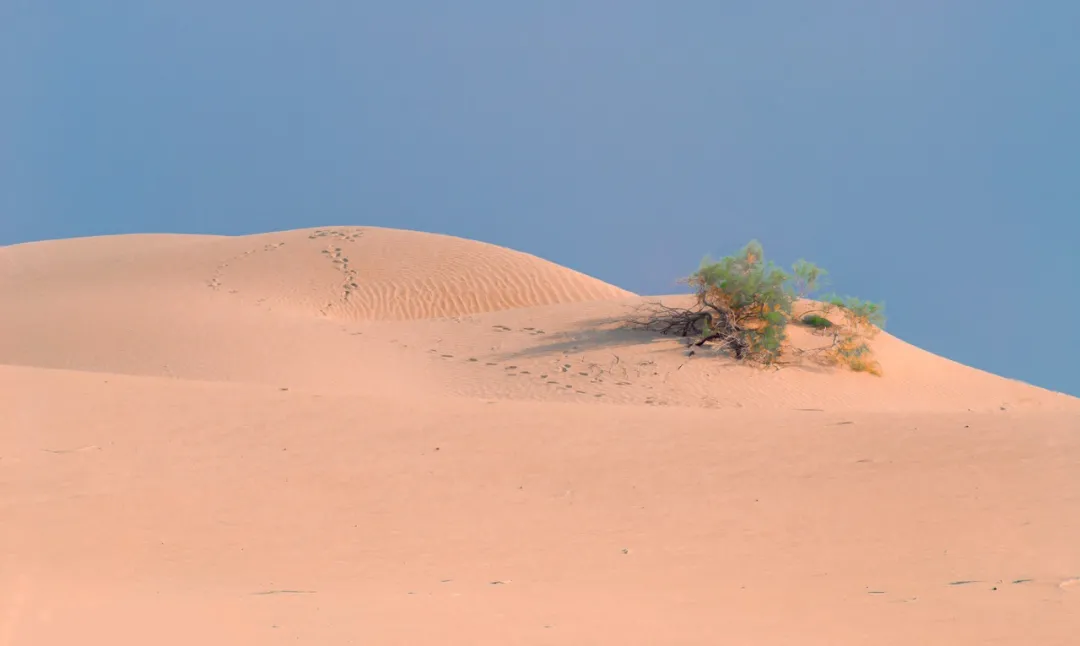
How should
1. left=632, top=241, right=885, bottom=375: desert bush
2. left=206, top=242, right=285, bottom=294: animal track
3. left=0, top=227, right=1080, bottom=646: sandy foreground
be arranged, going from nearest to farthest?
left=0, top=227, right=1080, bottom=646: sandy foreground
left=632, top=241, right=885, bottom=375: desert bush
left=206, top=242, right=285, bottom=294: animal track

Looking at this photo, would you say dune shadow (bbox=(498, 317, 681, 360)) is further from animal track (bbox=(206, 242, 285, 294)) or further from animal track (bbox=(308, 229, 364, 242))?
animal track (bbox=(308, 229, 364, 242))

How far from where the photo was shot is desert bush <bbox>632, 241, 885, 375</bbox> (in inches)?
637

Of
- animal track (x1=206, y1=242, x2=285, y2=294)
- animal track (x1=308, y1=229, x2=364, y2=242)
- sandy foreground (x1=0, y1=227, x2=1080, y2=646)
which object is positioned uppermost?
animal track (x1=308, y1=229, x2=364, y2=242)

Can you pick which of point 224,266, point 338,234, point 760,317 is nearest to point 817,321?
point 760,317

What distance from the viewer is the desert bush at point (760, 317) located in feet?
53.1

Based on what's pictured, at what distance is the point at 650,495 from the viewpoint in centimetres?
692

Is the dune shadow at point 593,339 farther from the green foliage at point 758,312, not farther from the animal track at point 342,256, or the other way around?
the animal track at point 342,256

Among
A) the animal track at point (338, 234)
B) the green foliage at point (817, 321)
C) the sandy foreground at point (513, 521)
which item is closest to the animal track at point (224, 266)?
the animal track at point (338, 234)

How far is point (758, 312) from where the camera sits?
1650 centimetres

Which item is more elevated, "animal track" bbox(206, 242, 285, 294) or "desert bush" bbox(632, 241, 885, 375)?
"animal track" bbox(206, 242, 285, 294)

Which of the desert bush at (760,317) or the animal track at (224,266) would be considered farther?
the animal track at (224,266)

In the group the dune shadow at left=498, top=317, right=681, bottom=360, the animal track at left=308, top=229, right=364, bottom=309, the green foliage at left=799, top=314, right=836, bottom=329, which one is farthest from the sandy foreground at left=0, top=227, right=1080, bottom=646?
the animal track at left=308, top=229, right=364, bottom=309

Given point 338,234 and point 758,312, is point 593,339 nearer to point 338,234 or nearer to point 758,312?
point 758,312

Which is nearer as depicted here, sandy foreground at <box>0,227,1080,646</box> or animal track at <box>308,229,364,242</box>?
sandy foreground at <box>0,227,1080,646</box>
